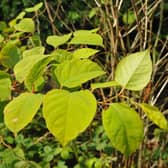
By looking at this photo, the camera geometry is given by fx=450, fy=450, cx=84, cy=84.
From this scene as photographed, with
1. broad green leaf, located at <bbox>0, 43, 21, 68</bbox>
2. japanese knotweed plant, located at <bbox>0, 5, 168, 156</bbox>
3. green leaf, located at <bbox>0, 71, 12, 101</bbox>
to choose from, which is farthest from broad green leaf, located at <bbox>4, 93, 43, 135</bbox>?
broad green leaf, located at <bbox>0, 43, 21, 68</bbox>

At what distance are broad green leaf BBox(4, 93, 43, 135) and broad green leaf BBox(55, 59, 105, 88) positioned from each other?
0.27 ft

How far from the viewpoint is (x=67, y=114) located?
2.88 ft

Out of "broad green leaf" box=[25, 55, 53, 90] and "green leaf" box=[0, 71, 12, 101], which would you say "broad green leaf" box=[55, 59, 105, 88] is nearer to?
"broad green leaf" box=[25, 55, 53, 90]

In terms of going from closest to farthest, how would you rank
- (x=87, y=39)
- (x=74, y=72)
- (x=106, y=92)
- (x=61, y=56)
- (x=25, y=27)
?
(x=74, y=72) → (x=61, y=56) → (x=87, y=39) → (x=25, y=27) → (x=106, y=92)

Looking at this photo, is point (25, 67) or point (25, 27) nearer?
point (25, 67)

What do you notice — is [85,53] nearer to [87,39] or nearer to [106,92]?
[87,39]

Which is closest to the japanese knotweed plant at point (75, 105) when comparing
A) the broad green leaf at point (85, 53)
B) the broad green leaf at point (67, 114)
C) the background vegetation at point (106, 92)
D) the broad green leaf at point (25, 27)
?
the broad green leaf at point (67, 114)

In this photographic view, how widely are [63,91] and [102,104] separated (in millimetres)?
117

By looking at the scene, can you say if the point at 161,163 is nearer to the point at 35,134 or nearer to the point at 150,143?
the point at 150,143

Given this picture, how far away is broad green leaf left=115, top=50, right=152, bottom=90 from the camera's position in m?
1.01

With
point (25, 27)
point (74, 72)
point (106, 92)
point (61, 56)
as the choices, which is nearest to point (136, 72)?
point (74, 72)

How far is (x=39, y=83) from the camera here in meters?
1.16

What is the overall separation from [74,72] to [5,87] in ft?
0.62

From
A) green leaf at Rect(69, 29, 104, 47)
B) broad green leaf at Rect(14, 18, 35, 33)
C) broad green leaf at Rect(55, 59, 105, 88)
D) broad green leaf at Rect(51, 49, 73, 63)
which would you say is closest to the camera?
broad green leaf at Rect(55, 59, 105, 88)
